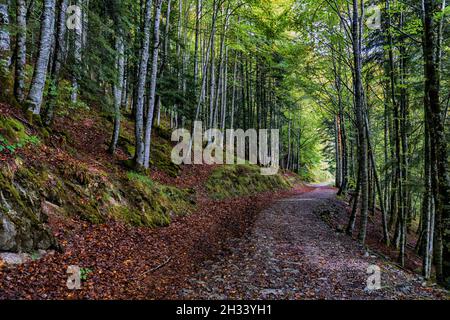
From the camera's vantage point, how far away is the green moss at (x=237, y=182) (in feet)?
48.2

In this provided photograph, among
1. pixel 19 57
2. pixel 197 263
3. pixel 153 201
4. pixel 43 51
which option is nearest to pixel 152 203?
pixel 153 201

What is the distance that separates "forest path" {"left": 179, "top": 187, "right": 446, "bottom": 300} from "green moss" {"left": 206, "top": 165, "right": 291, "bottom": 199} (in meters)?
5.35

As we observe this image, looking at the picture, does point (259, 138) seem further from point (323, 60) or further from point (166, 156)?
point (166, 156)

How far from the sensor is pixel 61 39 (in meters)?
8.32

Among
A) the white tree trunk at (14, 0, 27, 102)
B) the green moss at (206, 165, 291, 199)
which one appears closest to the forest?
the white tree trunk at (14, 0, 27, 102)

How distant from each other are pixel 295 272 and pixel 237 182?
11.0m

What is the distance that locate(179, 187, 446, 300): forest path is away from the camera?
16.5ft

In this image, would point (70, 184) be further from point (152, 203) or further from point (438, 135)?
point (438, 135)

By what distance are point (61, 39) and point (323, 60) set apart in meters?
13.9

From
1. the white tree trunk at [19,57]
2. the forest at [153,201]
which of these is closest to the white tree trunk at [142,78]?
the forest at [153,201]

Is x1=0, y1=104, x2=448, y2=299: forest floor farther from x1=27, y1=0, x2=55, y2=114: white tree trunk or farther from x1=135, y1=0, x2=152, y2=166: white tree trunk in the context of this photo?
x1=135, y1=0, x2=152, y2=166: white tree trunk

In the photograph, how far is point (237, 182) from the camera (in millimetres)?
17000
